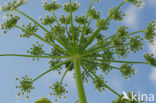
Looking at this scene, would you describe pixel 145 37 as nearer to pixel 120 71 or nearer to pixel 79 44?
pixel 120 71

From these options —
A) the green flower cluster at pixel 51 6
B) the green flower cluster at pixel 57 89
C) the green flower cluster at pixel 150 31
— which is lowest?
the green flower cluster at pixel 57 89

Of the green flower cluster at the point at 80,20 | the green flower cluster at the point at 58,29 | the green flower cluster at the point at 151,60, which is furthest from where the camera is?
the green flower cluster at the point at 80,20

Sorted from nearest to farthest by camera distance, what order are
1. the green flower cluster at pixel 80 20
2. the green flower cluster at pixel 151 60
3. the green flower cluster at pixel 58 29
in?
the green flower cluster at pixel 151 60 → the green flower cluster at pixel 58 29 → the green flower cluster at pixel 80 20

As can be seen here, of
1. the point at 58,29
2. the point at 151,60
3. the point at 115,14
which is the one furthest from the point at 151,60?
the point at 58,29

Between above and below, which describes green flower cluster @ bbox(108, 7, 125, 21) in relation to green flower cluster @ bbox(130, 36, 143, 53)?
above

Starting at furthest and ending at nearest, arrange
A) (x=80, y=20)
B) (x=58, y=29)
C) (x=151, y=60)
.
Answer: (x=80, y=20)
(x=58, y=29)
(x=151, y=60)

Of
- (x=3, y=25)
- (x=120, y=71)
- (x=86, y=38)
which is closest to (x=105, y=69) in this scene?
(x=120, y=71)

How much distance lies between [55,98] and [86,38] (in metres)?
3.43

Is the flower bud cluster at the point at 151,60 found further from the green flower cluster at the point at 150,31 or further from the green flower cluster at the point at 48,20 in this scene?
the green flower cluster at the point at 48,20

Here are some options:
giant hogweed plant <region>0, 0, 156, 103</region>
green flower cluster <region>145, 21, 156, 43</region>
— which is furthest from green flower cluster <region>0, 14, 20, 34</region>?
green flower cluster <region>145, 21, 156, 43</region>

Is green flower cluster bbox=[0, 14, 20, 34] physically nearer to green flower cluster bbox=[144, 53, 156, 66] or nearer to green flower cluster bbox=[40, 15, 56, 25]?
green flower cluster bbox=[40, 15, 56, 25]

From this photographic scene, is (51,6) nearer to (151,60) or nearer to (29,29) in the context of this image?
(29,29)

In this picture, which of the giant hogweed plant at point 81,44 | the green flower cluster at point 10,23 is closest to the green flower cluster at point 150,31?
the giant hogweed plant at point 81,44

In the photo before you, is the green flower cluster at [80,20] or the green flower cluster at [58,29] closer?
the green flower cluster at [58,29]
